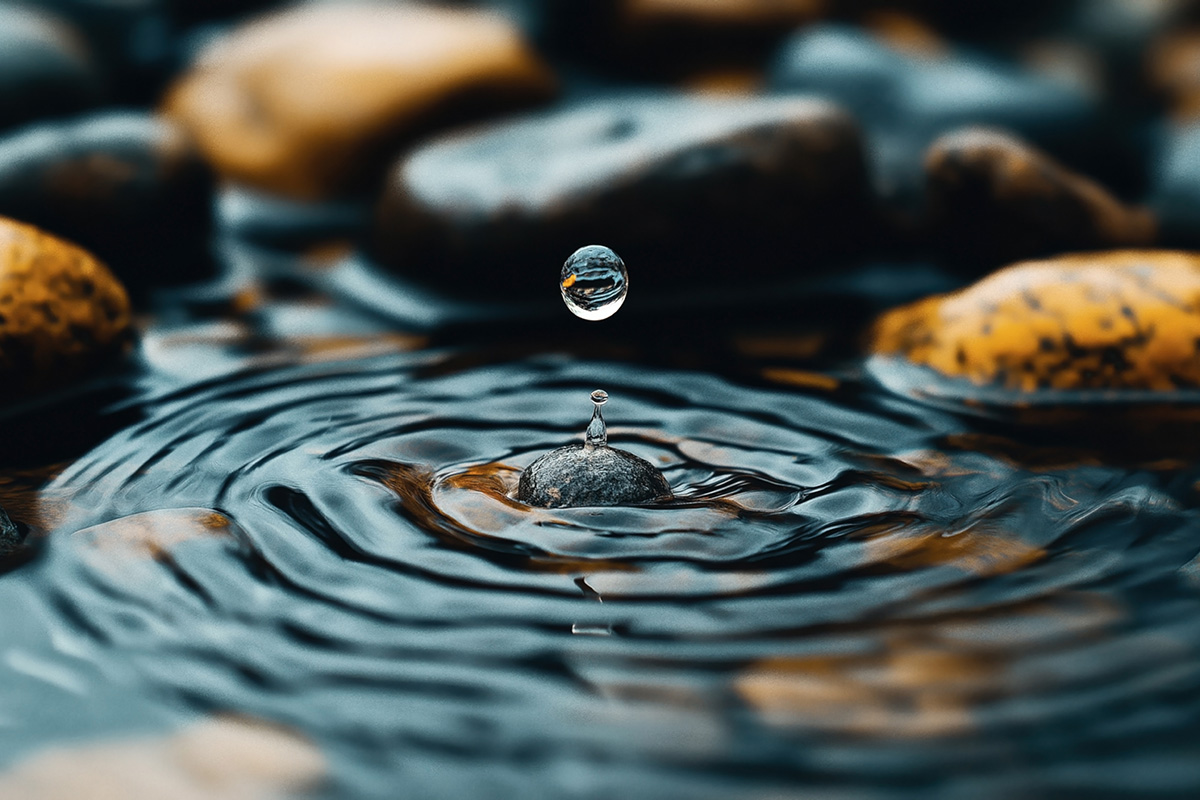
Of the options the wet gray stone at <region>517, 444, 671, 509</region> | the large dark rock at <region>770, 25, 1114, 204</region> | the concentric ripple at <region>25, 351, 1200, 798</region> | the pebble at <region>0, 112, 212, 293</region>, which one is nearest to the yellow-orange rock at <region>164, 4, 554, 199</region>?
the pebble at <region>0, 112, 212, 293</region>

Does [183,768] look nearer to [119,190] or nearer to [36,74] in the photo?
[119,190]

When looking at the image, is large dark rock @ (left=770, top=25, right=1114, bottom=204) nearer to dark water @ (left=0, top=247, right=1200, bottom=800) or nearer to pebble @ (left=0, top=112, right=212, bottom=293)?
dark water @ (left=0, top=247, right=1200, bottom=800)

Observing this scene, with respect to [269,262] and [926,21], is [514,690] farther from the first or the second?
[926,21]

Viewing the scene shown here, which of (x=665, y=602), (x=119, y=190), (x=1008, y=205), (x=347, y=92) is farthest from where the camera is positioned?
(x=347, y=92)

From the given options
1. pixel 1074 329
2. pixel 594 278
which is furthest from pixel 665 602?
pixel 1074 329

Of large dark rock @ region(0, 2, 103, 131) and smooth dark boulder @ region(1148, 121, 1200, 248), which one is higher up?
large dark rock @ region(0, 2, 103, 131)

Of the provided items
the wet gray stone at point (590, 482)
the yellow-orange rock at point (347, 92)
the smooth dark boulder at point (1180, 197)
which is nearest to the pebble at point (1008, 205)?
the smooth dark boulder at point (1180, 197)
